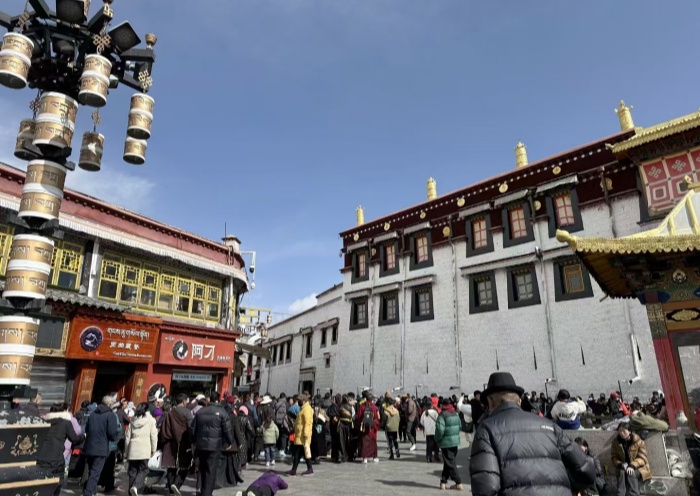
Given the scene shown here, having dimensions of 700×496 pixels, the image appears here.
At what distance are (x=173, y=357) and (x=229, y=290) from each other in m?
4.28

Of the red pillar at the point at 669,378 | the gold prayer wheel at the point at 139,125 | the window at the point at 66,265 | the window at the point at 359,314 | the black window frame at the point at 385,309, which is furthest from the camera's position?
the window at the point at 359,314

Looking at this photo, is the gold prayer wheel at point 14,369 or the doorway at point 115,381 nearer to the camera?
the gold prayer wheel at point 14,369

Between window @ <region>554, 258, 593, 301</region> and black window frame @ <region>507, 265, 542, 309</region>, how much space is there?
87 centimetres

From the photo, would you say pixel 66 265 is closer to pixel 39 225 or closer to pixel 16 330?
pixel 39 225

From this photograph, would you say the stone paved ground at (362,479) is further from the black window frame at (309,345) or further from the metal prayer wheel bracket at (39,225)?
the black window frame at (309,345)

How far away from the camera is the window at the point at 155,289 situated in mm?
16578

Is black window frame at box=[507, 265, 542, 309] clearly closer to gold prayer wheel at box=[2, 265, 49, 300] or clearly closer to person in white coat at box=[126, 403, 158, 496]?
person in white coat at box=[126, 403, 158, 496]

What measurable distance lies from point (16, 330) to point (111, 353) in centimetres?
1078

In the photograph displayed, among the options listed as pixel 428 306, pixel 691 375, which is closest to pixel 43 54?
pixel 691 375

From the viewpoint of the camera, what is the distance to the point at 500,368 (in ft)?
68.7

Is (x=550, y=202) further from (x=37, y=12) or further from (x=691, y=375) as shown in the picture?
(x=37, y=12)

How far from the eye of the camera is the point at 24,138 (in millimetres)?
7402

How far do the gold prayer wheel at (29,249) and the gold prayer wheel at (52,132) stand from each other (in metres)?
1.35

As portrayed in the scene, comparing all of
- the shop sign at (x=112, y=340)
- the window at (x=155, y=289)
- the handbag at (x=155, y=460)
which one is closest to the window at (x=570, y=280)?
the window at (x=155, y=289)
